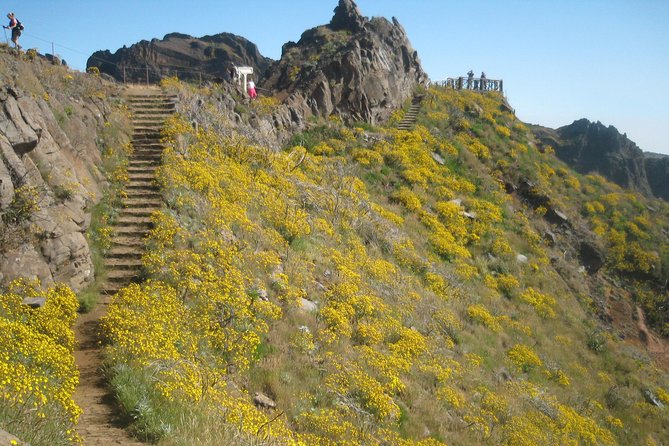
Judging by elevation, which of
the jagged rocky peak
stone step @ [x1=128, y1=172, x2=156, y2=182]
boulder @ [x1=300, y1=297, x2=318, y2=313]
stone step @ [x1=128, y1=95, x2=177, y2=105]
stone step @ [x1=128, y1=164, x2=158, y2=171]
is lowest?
boulder @ [x1=300, y1=297, x2=318, y2=313]

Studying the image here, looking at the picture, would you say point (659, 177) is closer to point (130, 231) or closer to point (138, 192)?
point (138, 192)

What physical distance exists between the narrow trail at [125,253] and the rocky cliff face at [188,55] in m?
48.5

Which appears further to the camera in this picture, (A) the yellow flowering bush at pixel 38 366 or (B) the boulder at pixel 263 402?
(B) the boulder at pixel 263 402

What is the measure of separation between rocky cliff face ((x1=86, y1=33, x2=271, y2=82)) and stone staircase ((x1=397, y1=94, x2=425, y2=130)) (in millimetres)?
37080

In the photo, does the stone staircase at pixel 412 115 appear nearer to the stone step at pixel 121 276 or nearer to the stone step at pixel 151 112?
the stone step at pixel 151 112

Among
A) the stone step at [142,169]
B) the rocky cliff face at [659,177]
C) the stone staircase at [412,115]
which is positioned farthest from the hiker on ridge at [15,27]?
the rocky cliff face at [659,177]

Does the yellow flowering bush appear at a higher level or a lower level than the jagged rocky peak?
lower

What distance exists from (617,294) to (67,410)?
83.2 feet

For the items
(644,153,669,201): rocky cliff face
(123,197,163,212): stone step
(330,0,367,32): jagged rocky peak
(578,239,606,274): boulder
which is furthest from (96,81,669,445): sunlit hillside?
(644,153,669,201): rocky cliff face

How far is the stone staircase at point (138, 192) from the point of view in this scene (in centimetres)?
1059

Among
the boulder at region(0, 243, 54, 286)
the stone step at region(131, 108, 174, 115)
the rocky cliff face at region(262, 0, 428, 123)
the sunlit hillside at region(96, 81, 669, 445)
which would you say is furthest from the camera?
the rocky cliff face at region(262, 0, 428, 123)

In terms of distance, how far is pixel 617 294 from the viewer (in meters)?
24.0

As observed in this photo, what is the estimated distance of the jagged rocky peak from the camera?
1374 inches

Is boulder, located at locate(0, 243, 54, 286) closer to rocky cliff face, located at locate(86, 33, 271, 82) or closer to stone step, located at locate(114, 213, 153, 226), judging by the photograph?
stone step, located at locate(114, 213, 153, 226)
